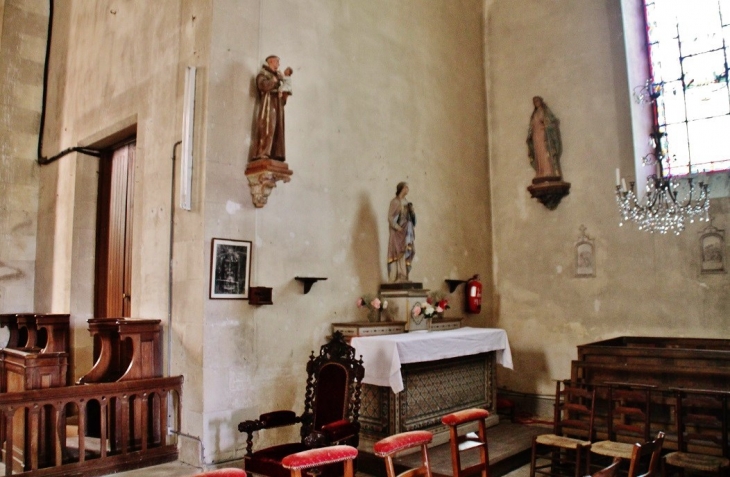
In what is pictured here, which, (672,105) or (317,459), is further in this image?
(672,105)

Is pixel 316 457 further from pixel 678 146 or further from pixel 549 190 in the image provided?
pixel 678 146

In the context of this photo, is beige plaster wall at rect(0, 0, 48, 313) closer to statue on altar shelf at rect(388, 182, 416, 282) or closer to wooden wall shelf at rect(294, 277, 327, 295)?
wooden wall shelf at rect(294, 277, 327, 295)

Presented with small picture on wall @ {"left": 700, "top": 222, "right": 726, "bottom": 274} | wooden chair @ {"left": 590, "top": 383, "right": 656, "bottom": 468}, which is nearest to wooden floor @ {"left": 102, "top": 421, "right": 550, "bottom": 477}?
wooden chair @ {"left": 590, "top": 383, "right": 656, "bottom": 468}

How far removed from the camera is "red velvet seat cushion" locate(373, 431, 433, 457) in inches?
101

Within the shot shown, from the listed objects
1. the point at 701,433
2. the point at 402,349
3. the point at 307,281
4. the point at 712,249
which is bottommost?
the point at 701,433

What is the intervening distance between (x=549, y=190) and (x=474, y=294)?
1766mm

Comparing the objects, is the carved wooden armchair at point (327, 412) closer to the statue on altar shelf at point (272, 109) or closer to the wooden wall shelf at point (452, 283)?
the statue on altar shelf at point (272, 109)

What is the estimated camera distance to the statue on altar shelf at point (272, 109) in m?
5.51

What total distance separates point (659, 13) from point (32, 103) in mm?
9118

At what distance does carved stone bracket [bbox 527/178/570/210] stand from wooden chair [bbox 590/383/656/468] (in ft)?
11.3

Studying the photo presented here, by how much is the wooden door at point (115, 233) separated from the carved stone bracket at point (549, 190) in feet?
17.6

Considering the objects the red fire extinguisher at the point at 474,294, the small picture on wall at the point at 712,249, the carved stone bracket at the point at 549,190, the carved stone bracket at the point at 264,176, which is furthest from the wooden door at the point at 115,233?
the small picture on wall at the point at 712,249

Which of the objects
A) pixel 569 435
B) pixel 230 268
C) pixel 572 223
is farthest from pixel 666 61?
pixel 230 268

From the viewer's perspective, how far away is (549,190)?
26.3 ft
